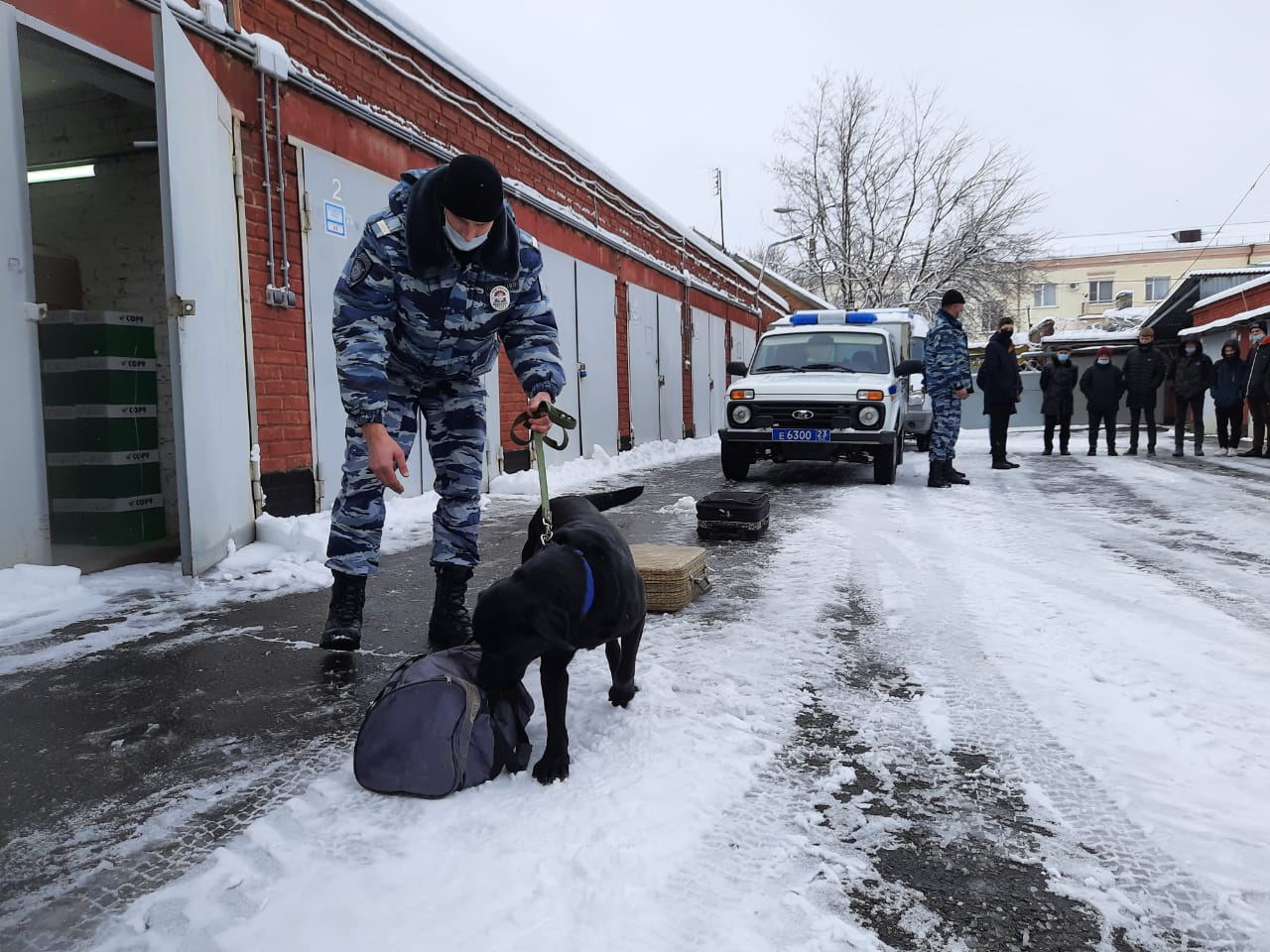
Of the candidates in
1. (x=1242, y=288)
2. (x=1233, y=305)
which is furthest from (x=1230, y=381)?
(x=1233, y=305)

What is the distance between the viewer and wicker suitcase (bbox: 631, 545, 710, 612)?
147 inches

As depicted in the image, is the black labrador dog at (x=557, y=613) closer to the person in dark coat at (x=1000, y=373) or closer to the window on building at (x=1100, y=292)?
the person in dark coat at (x=1000, y=373)

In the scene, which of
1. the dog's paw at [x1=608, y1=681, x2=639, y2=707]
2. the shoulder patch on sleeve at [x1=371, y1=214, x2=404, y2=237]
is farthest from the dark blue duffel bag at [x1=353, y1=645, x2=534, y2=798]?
the shoulder patch on sleeve at [x1=371, y1=214, x2=404, y2=237]

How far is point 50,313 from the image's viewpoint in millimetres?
4785

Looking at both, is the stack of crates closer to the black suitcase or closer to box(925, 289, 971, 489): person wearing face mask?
the black suitcase

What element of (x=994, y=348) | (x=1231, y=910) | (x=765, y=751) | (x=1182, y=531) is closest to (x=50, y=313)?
(x=765, y=751)

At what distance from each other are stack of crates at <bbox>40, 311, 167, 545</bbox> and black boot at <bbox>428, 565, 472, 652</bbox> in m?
3.05

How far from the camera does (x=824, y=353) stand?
957 cm

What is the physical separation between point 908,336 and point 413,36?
9.98m

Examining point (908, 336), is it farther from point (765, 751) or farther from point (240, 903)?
point (240, 903)

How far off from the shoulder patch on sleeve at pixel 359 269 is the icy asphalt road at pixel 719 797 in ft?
4.66

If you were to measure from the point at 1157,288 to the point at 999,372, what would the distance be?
52887 mm

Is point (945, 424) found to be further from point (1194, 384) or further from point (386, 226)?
point (386, 226)

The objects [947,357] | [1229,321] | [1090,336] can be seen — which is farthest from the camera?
[1090,336]
